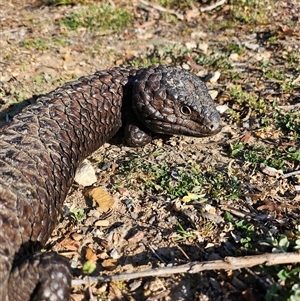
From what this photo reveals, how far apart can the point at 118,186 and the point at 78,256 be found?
2.86 feet

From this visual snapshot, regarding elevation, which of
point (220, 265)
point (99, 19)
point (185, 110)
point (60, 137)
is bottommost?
point (220, 265)

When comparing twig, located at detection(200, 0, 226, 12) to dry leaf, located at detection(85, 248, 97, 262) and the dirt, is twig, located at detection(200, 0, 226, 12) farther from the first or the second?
dry leaf, located at detection(85, 248, 97, 262)

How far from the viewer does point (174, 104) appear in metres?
4.71

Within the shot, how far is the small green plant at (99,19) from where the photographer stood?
7.64 meters

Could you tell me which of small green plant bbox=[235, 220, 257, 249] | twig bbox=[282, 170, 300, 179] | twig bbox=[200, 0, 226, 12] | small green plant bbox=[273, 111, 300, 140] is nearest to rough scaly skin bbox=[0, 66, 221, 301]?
twig bbox=[282, 170, 300, 179]

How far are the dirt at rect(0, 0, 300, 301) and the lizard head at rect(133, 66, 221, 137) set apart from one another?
309 millimetres

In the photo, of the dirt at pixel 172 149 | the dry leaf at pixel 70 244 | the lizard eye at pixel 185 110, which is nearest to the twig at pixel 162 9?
the dirt at pixel 172 149

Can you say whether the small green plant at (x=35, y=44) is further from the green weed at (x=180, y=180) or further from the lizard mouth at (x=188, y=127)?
the green weed at (x=180, y=180)

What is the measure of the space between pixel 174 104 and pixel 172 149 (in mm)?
516

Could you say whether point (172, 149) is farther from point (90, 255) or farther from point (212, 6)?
point (212, 6)

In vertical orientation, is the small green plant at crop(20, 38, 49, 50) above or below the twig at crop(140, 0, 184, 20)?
above

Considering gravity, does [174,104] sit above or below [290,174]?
above

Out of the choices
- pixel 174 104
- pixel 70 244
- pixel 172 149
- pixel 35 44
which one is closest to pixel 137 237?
pixel 70 244

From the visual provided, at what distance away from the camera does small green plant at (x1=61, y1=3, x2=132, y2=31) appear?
25.1ft
